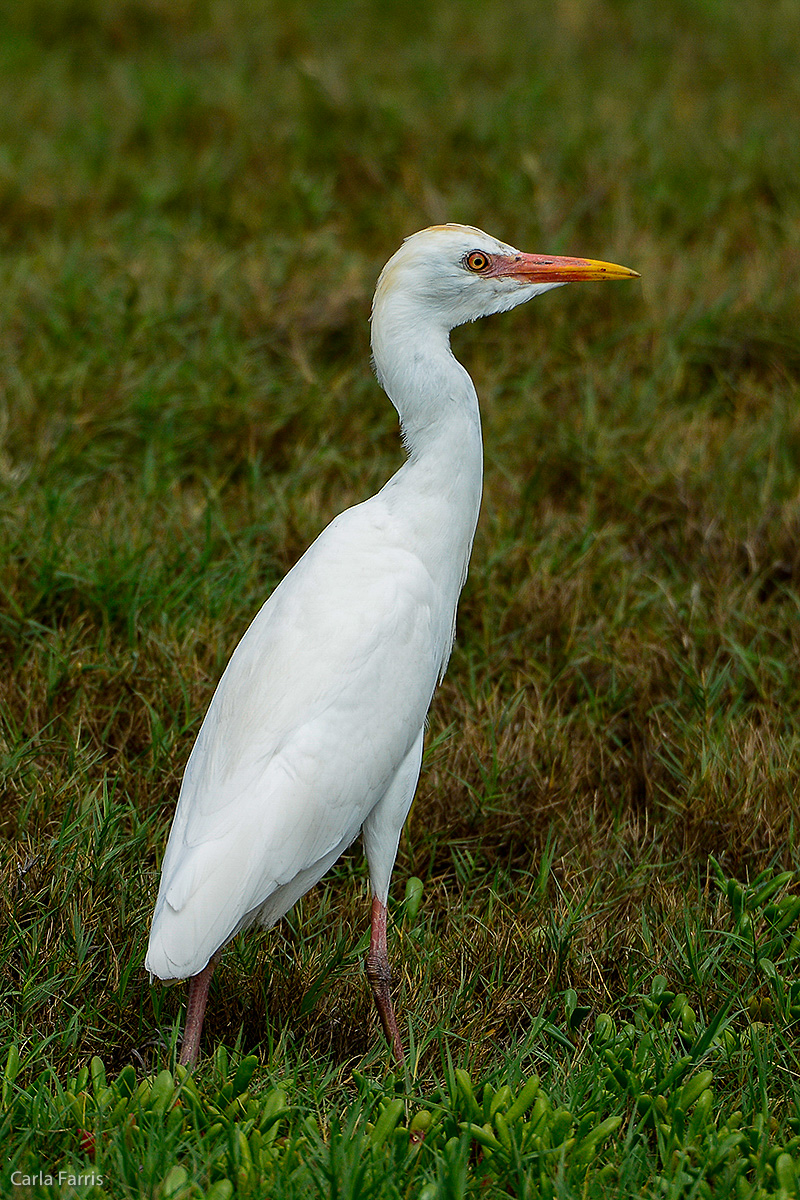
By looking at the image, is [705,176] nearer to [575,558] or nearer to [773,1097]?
[575,558]

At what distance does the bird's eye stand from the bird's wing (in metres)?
0.58

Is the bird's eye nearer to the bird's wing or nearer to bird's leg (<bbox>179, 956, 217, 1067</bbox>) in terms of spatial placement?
the bird's wing

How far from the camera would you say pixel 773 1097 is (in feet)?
8.42

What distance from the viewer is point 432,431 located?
2.86m

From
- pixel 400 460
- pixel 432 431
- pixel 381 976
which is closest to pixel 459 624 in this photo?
pixel 400 460

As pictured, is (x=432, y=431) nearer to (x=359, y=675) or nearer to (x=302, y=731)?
(x=359, y=675)

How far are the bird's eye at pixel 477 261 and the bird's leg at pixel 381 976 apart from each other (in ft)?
4.56

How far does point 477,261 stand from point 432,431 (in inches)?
15.3

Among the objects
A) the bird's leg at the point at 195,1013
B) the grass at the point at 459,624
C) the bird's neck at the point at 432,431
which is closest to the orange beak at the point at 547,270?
the bird's neck at the point at 432,431

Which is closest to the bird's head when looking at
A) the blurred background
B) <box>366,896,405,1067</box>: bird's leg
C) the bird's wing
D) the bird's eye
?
the bird's eye

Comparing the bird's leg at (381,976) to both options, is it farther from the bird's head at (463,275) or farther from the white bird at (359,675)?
the bird's head at (463,275)

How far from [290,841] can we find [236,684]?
39 cm

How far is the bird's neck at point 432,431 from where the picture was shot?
9.25ft

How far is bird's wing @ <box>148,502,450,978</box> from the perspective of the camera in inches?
96.2
